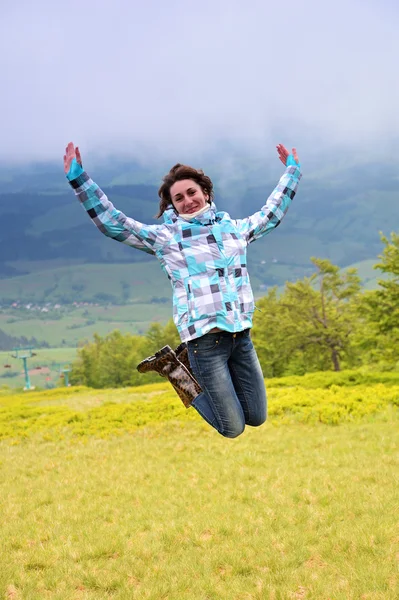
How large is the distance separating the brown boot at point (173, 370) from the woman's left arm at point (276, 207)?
1.38 meters

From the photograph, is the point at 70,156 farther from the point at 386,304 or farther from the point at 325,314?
the point at 325,314

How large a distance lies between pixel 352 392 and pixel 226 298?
60.5 feet

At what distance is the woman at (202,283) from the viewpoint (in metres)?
5.26

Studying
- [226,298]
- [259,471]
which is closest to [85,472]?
[259,471]

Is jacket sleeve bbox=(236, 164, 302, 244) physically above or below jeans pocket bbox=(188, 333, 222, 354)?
above

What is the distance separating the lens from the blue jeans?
547 centimetres

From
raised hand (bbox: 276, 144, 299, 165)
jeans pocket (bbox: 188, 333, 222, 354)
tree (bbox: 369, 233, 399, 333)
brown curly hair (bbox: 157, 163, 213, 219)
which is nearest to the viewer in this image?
jeans pocket (bbox: 188, 333, 222, 354)

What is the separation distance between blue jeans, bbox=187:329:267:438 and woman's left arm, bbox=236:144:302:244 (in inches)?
39.5

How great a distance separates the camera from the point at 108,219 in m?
5.31

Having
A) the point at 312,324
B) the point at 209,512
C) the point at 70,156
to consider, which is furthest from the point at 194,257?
the point at 312,324

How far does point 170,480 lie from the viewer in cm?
1295

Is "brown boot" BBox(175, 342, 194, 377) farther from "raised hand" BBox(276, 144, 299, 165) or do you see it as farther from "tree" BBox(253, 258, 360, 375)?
"tree" BBox(253, 258, 360, 375)

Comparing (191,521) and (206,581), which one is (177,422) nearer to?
(191,521)

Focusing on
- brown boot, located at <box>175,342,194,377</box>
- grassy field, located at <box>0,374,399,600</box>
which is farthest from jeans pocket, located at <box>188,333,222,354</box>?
grassy field, located at <box>0,374,399,600</box>
